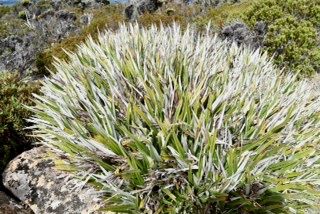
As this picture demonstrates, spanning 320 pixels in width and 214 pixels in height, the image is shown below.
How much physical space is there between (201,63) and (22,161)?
267cm

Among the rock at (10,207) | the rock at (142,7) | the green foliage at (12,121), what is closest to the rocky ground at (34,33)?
the rock at (142,7)

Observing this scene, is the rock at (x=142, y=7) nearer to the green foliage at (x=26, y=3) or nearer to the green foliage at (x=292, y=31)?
the green foliage at (x=292, y=31)

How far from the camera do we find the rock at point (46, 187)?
4.75 meters

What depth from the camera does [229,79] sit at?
18.5 feet

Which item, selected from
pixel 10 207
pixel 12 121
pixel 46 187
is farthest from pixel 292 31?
pixel 10 207

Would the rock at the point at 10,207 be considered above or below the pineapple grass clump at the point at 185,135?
below

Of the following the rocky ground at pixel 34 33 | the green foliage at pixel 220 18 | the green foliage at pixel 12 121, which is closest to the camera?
the green foliage at pixel 12 121

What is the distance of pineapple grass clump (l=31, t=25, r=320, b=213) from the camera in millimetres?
4324

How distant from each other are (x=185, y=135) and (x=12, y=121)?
2.78m

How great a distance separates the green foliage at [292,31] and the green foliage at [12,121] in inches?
305

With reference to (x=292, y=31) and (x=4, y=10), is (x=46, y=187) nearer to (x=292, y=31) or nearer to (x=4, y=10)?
(x=292, y=31)

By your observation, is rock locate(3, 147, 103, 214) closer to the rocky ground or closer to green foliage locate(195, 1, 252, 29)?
green foliage locate(195, 1, 252, 29)

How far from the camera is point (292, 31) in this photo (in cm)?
1170

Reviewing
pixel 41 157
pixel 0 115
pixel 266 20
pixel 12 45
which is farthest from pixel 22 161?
pixel 12 45
